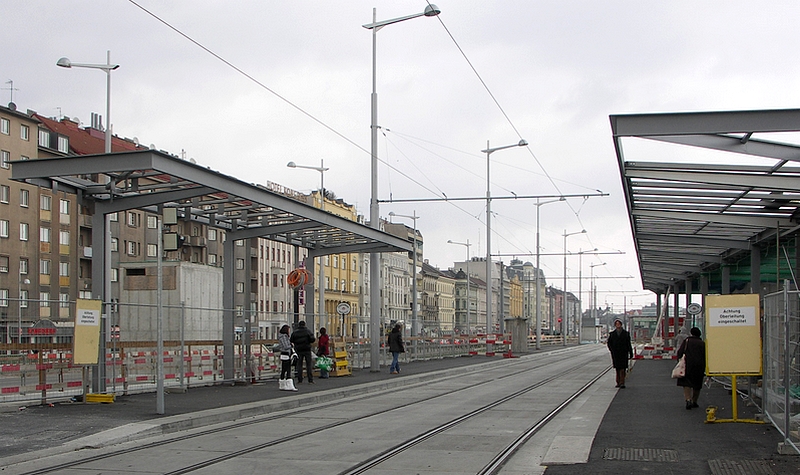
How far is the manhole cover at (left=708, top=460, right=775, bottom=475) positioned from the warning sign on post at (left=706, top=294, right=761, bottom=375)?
3799mm

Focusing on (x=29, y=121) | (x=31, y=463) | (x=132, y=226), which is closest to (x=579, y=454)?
(x=31, y=463)

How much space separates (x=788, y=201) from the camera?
19.3 metres

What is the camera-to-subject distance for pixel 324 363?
27.2 meters

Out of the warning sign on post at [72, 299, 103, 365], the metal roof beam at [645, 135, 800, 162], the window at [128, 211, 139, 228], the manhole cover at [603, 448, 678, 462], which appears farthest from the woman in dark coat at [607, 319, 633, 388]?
the window at [128, 211, 139, 228]

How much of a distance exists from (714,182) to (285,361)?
34.7ft

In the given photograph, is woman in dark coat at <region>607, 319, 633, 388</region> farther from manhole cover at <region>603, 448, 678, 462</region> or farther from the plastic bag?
manhole cover at <region>603, 448, 678, 462</region>

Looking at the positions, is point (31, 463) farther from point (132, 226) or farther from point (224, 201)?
point (132, 226)

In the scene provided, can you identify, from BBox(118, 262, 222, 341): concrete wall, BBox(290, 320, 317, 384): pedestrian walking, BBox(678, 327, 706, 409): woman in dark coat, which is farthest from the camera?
BBox(290, 320, 317, 384): pedestrian walking

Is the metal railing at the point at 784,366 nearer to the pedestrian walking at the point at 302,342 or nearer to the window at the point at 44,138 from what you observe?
the pedestrian walking at the point at 302,342

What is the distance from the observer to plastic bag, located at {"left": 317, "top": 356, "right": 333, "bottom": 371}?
27.1m

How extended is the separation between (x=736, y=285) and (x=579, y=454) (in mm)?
33330

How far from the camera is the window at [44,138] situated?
72438 mm

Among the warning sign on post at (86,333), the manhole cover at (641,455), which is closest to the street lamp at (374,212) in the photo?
the warning sign on post at (86,333)

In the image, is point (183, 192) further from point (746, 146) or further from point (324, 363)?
point (746, 146)
